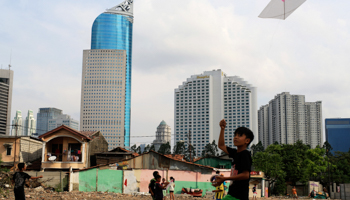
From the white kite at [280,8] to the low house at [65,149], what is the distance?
2545 centimetres

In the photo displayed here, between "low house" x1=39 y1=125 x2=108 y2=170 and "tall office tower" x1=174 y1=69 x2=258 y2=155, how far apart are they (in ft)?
511

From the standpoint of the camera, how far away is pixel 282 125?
18238cm

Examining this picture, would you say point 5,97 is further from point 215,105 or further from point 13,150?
point 13,150

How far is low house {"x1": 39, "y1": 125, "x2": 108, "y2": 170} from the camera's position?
31.9 meters

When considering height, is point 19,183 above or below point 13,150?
below

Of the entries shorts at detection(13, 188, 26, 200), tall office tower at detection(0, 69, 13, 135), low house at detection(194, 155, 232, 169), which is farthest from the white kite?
tall office tower at detection(0, 69, 13, 135)

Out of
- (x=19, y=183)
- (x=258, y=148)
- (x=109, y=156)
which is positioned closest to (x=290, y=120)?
(x=258, y=148)

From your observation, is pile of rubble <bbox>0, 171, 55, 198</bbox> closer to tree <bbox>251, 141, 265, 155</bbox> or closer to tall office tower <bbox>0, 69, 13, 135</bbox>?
tree <bbox>251, 141, 265, 155</bbox>

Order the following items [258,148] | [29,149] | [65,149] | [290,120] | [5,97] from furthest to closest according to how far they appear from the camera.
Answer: [290,120]
[5,97]
[258,148]
[29,149]
[65,149]

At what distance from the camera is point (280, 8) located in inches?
372

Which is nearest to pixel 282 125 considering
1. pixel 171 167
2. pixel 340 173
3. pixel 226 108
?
pixel 226 108

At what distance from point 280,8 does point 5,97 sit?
182 m

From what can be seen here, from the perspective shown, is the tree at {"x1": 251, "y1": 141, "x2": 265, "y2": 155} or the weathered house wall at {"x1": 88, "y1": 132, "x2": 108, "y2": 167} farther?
the tree at {"x1": 251, "y1": 141, "x2": 265, "y2": 155}

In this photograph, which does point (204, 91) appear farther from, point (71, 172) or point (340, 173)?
point (71, 172)
